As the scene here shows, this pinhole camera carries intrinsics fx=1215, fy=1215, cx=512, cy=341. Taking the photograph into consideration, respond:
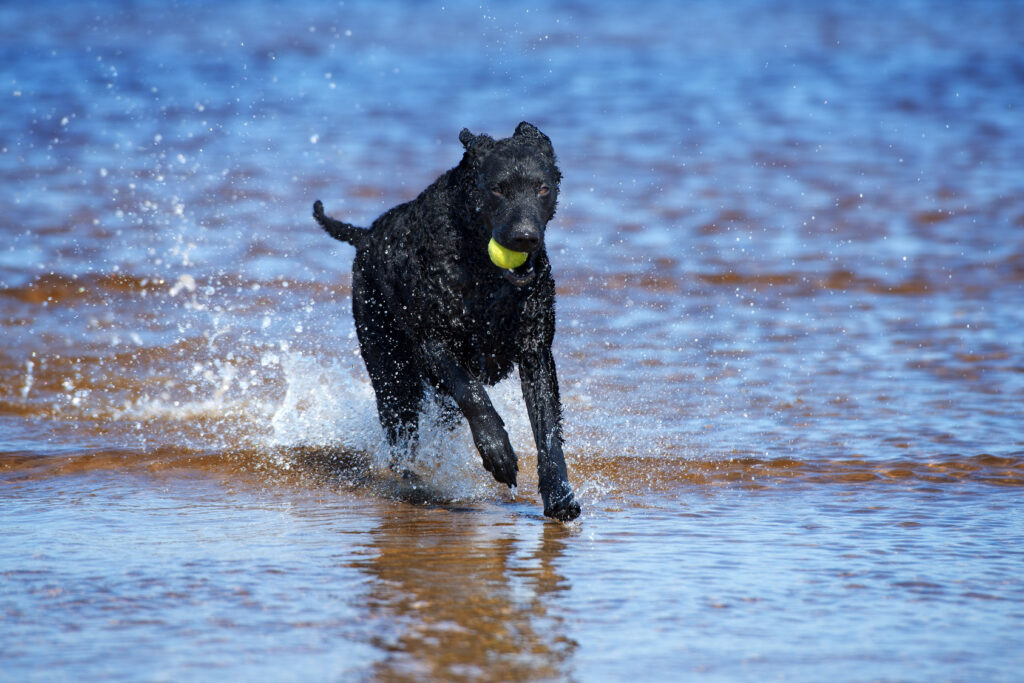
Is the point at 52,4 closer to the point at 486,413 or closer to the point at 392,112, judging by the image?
the point at 392,112

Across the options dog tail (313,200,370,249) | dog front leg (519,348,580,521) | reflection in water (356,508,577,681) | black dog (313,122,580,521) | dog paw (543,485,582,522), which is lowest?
reflection in water (356,508,577,681)

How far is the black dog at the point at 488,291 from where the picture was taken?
4.52 meters

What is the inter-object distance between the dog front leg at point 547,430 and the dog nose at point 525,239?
24.4 inches

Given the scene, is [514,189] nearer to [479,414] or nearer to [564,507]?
[479,414]

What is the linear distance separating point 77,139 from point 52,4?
9.60 metres

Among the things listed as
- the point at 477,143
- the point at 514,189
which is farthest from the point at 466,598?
the point at 477,143

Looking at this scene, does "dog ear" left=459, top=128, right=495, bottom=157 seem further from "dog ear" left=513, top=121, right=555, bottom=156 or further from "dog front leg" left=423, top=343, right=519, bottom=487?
"dog front leg" left=423, top=343, right=519, bottom=487

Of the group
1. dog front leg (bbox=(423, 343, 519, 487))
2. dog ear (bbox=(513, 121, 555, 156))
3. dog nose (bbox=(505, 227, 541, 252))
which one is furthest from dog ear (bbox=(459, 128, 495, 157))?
dog front leg (bbox=(423, 343, 519, 487))

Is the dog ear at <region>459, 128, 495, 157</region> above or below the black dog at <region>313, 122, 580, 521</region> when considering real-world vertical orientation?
above

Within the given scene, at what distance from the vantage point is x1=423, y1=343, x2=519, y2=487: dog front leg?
452 centimetres

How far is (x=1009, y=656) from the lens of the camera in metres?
3.00

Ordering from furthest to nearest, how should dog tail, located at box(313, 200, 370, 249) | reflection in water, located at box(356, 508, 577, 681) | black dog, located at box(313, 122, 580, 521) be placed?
1. dog tail, located at box(313, 200, 370, 249)
2. black dog, located at box(313, 122, 580, 521)
3. reflection in water, located at box(356, 508, 577, 681)

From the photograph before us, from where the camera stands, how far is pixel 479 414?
15.1 ft

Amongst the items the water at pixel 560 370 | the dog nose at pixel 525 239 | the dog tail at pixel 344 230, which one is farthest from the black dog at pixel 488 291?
the dog tail at pixel 344 230
